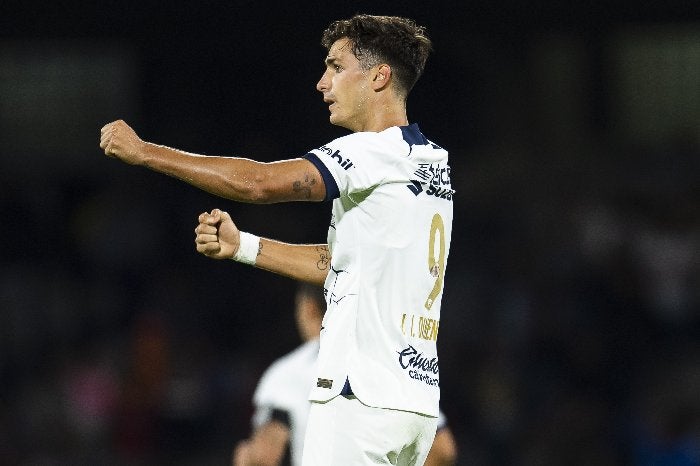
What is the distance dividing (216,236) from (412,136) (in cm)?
69

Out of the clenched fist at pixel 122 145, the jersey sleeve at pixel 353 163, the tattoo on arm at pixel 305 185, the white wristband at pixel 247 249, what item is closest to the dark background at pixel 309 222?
the white wristband at pixel 247 249

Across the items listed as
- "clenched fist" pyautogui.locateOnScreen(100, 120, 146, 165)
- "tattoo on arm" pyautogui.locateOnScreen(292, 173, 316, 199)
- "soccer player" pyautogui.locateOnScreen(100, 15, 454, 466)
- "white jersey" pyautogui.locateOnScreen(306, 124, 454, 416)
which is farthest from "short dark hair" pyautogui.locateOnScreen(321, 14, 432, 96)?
"clenched fist" pyautogui.locateOnScreen(100, 120, 146, 165)

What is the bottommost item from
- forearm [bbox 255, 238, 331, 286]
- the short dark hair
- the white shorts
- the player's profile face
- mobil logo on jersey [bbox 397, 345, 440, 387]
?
the white shorts

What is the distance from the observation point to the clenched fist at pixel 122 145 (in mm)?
3543

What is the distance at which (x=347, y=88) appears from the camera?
12.9ft

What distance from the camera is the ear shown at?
13.0ft

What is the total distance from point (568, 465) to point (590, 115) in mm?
2999

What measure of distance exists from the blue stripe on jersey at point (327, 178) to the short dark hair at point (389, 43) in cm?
49

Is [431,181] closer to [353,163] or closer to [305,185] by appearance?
[353,163]

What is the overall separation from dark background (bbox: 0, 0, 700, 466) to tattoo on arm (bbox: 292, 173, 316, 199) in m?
5.86

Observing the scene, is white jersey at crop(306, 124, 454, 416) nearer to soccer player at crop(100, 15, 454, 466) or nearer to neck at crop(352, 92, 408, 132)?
soccer player at crop(100, 15, 454, 466)

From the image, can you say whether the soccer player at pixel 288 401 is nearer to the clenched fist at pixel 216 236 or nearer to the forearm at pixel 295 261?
the forearm at pixel 295 261

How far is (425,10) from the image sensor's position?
395 inches

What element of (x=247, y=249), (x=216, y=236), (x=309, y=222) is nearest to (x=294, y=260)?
(x=247, y=249)
